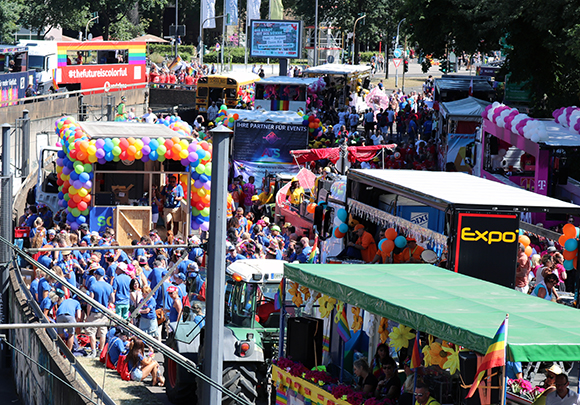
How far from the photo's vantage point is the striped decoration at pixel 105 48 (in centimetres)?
4503

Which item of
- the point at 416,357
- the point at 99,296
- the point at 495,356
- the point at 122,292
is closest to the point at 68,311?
the point at 99,296

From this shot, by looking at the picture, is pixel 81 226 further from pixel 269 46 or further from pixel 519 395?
pixel 269 46

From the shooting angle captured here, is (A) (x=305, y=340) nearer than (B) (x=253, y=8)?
Yes

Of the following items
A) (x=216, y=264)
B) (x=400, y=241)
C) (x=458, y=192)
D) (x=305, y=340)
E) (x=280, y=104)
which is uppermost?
(x=280, y=104)

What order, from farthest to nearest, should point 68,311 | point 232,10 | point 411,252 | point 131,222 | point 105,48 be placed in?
point 232,10
point 105,48
point 131,222
point 68,311
point 411,252

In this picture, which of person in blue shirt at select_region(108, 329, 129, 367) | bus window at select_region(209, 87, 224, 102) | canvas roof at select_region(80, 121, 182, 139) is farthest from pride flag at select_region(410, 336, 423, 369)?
bus window at select_region(209, 87, 224, 102)

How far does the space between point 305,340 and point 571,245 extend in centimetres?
→ 417

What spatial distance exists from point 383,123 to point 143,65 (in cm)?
2092

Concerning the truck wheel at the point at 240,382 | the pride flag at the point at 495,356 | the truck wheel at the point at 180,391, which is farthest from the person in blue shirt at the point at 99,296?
the pride flag at the point at 495,356

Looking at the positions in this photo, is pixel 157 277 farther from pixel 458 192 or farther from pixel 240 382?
pixel 458 192

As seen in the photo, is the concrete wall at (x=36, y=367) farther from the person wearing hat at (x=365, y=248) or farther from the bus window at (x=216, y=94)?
the bus window at (x=216, y=94)

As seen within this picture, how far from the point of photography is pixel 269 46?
4862cm

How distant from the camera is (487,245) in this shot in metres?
11.2

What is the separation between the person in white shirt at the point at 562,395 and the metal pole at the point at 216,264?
3.35 metres
